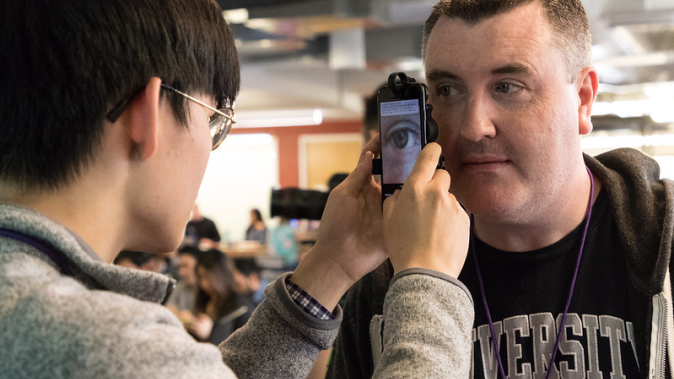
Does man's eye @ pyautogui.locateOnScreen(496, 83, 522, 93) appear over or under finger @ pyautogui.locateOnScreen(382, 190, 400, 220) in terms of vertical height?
over

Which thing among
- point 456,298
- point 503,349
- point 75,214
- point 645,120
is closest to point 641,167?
point 503,349

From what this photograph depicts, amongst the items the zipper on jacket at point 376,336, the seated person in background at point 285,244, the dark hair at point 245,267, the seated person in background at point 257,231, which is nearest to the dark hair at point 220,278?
the dark hair at point 245,267

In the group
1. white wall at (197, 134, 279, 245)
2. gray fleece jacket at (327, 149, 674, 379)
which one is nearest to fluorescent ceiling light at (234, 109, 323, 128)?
white wall at (197, 134, 279, 245)

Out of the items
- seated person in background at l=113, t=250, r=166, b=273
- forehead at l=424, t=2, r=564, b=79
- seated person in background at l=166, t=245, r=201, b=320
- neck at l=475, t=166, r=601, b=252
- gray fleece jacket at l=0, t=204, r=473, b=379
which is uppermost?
forehead at l=424, t=2, r=564, b=79

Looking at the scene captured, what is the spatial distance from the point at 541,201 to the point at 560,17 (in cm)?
37

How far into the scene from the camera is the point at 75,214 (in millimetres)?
784

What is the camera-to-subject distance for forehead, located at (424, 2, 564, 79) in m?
1.23

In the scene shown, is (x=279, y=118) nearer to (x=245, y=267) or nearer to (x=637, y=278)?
(x=245, y=267)

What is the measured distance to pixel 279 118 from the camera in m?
12.8

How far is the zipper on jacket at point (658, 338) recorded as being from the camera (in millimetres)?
1108

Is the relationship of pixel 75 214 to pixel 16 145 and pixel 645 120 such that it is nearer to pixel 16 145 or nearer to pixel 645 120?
pixel 16 145

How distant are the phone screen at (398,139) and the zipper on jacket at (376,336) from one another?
0.32 metres

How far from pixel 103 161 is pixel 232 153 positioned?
1359 cm

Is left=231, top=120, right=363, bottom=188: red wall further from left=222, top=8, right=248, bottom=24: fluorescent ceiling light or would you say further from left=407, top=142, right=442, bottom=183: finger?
left=407, top=142, right=442, bottom=183: finger
